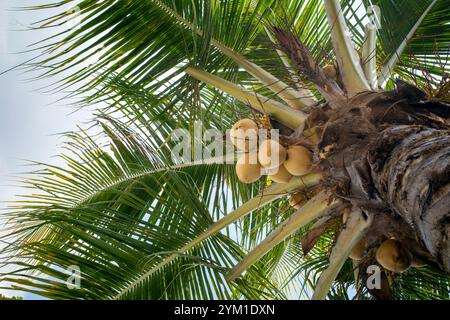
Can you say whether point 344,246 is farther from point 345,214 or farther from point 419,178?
point 419,178

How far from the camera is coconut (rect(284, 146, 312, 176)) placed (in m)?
2.15

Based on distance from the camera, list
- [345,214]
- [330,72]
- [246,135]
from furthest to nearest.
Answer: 1. [330,72]
2. [246,135]
3. [345,214]

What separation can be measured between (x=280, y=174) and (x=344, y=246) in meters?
0.45

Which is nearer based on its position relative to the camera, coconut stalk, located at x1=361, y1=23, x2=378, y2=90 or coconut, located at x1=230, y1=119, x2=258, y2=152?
coconut, located at x1=230, y1=119, x2=258, y2=152

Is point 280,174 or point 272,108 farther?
point 272,108

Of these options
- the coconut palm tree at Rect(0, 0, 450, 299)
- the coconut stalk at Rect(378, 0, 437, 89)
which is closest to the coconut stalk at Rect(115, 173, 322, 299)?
the coconut palm tree at Rect(0, 0, 450, 299)

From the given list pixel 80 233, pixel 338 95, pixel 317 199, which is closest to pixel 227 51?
pixel 338 95

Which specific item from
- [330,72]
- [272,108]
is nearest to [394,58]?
[330,72]

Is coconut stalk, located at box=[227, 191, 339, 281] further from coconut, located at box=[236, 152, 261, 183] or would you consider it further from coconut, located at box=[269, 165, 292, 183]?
coconut, located at box=[236, 152, 261, 183]

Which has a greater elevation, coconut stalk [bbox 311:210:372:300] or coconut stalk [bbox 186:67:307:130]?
coconut stalk [bbox 186:67:307:130]

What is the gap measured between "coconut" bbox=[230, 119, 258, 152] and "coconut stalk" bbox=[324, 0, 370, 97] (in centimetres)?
50

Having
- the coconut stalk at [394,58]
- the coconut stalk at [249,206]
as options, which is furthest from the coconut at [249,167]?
the coconut stalk at [394,58]

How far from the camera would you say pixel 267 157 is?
2102 mm
